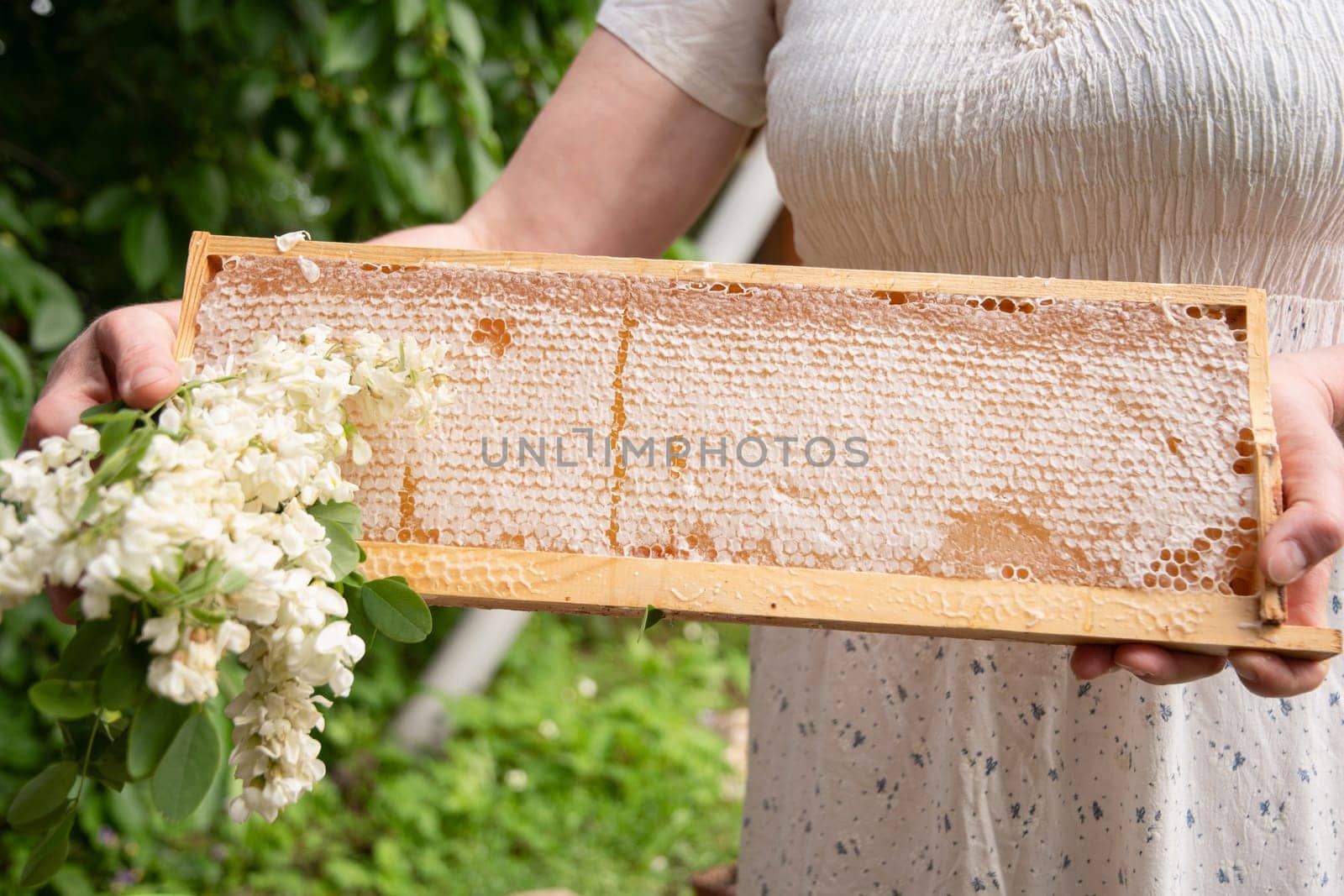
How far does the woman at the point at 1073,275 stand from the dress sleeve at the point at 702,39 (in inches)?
3.3

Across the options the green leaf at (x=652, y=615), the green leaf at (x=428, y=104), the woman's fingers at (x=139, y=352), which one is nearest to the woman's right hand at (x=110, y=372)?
the woman's fingers at (x=139, y=352)

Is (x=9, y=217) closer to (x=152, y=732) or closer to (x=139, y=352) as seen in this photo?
(x=139, y=352)

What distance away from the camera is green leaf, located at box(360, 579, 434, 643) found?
67cm

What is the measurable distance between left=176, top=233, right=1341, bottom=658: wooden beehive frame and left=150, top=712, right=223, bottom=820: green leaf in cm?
19

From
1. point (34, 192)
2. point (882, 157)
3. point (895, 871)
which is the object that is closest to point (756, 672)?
point (895, 871)

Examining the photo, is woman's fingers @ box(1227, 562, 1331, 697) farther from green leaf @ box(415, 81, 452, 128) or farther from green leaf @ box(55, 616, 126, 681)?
green leaf @ box(415, 81, 452, 128)

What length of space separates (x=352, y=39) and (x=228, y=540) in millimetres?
1378

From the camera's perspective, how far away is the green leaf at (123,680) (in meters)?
A: 0.57

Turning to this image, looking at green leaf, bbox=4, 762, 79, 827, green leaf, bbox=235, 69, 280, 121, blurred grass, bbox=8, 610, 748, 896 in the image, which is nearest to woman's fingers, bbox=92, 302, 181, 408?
green leaf, bbox=4, 762, 79, 827

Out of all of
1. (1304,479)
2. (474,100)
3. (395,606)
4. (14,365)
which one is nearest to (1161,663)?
(1304,479)

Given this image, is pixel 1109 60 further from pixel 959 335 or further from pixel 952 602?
pixel 952 602

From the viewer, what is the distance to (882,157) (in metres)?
0.91

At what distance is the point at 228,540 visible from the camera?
569 millimetres

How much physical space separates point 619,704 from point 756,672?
228cm
